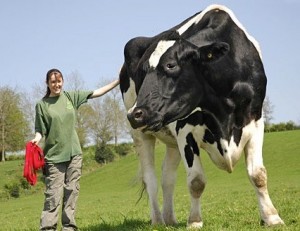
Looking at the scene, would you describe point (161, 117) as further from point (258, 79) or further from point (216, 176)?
point (216, 176)

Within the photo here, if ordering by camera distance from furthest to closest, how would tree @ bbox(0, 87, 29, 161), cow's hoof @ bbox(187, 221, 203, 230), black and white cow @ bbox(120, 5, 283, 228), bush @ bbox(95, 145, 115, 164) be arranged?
1. tree @ bbox(0, 87, 29, 161)
2. bush @ bbox(95, 145, 115, 164)
3. cow's hoof @ bbox(187, 221, 203, 230)
4. black and white cow @ bbox(120, 5, 283, 228)

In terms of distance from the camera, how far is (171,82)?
5289mm

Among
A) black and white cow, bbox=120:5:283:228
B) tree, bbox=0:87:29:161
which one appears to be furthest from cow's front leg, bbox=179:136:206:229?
tree, bbox=0:87:29:161

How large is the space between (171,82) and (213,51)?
64cm

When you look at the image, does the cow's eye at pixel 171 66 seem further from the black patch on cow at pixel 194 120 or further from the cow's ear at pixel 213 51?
the black patch on cow at pixel 194 120

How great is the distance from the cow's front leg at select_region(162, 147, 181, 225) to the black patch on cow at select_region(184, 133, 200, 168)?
168 cm

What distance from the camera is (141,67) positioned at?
5.64m

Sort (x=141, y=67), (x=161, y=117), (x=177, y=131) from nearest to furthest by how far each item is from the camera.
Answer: (x=161, y=117) < (x=141, y=67) < (x=177, y=131)

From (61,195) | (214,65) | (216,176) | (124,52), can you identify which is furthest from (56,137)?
(216,176)

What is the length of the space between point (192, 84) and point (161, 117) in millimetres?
611

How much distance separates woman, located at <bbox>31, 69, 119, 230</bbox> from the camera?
23.6 feet

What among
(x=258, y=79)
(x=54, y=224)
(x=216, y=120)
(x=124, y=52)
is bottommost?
(x=54, y=224)

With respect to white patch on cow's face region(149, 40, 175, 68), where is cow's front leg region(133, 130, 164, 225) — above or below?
below

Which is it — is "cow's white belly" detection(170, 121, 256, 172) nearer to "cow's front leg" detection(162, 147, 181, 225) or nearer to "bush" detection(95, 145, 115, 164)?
"cow's front leg" detection(162, 147, 181, 225)
